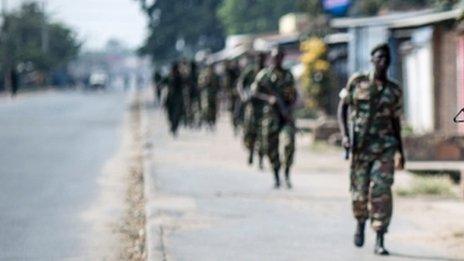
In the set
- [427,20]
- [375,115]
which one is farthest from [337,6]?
[375,115]

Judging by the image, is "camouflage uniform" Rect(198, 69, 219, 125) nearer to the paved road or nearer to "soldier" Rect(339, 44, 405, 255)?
the paved road

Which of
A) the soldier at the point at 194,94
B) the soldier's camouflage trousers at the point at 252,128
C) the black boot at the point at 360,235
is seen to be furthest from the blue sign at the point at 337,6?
the black boot at the point at 360,235

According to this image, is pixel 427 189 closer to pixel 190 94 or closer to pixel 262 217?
pixel 262 217

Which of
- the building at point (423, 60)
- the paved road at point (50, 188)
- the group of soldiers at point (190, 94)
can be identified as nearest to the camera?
the paved road at point (50, 188)

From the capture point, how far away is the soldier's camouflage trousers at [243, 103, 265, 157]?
1562cm

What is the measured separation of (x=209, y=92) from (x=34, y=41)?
86.7 m

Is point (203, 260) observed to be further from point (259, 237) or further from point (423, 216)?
point (423, 216)

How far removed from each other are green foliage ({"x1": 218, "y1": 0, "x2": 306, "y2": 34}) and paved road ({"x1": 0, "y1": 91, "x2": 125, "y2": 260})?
→ 49.0 metres

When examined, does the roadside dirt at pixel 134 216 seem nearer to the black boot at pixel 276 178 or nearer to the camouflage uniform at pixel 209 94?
the black boot at pixel 276 178

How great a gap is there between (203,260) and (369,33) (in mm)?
14885

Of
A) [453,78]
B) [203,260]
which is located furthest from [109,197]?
[453,78]

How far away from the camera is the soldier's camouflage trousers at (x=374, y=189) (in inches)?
332

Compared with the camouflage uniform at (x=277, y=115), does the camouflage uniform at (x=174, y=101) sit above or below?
below

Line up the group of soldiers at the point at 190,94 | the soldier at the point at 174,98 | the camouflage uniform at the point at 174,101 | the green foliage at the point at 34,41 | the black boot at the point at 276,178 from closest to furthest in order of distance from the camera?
the black boot at the point at 276,178 → the soldier at the point at 174,98 → the camouflage uniform at the point at 174,101 → the group of soldiers at the point at 190,94 → the green foliage at the point at 34,41
